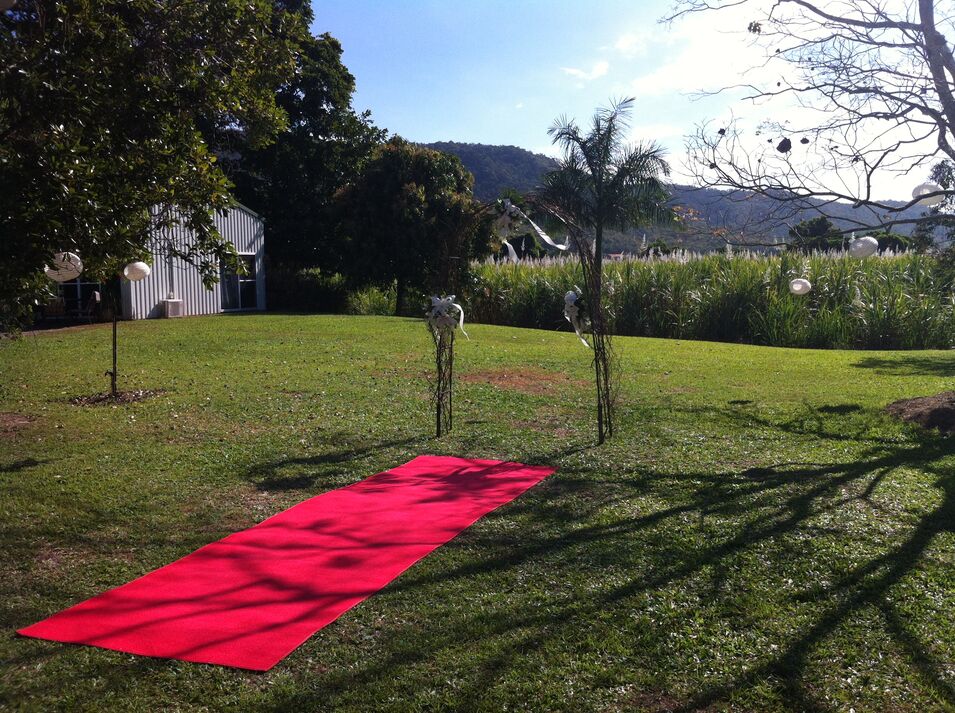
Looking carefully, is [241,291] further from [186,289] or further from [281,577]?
[281,577]

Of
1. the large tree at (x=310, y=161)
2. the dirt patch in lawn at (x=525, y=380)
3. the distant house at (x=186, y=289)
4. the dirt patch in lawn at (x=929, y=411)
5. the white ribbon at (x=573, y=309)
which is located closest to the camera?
the white ribbon at (x=573, y=309)

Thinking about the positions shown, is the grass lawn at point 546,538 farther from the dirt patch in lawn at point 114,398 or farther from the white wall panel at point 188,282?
the white wall panel at point 188,282

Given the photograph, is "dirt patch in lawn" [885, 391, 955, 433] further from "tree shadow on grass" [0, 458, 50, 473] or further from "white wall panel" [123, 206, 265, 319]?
"white wall panel" [123, 206, 265, 319]

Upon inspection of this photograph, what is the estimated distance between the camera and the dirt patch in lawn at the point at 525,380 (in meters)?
10.9

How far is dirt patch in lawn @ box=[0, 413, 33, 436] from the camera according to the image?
8071mm

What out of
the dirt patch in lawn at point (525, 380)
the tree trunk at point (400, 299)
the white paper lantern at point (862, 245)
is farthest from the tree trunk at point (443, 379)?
the tree trunk at point (400, 299)

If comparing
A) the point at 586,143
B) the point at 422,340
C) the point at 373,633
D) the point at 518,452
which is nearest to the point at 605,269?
the point at 586,143

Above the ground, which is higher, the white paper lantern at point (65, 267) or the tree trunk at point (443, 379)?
the white paper lantern at point (65, 267)

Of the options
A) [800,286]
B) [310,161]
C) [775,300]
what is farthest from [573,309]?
[310,161]

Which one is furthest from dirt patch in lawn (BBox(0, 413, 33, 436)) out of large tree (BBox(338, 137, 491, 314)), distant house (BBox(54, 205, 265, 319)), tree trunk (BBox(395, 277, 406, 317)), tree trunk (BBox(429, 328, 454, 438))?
tree trunk (BBox(395, 277, 406, 317))

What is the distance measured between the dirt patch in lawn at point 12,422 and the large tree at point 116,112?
7.57 ft

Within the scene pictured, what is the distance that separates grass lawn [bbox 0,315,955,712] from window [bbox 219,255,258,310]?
1268 centimetres

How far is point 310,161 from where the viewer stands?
28.9 metres

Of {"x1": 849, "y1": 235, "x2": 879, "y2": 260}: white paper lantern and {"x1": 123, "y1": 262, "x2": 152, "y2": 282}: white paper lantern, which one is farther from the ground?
{"x1": 849, "y1": 235, "x2": 879, "y2": 260}: white paper lantern
